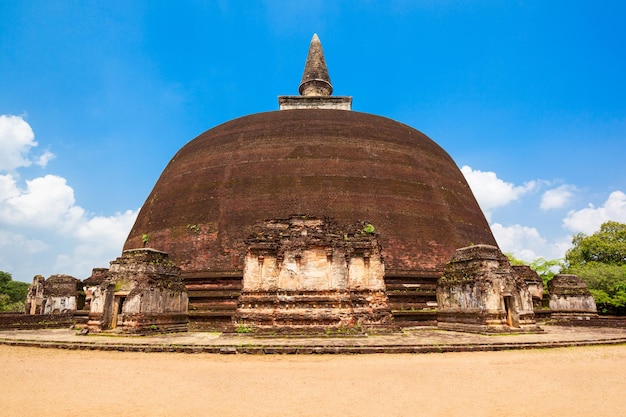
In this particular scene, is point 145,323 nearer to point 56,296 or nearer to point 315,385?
point 315,385

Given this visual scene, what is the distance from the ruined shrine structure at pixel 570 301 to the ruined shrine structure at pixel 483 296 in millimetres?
6234

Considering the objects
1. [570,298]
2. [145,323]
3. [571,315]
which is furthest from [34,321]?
[570,298]

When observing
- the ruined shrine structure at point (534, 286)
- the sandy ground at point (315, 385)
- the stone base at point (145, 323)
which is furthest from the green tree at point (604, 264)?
the stone base at point (145, 323)

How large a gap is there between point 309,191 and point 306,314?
6201 millimetres

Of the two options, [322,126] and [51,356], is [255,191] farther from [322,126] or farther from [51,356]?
[51,356]

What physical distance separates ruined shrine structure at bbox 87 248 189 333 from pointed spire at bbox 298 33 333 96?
56.5ft

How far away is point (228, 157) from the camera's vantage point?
18.5 meters

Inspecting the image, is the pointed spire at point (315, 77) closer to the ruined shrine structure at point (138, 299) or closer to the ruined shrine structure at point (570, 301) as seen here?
the ruined shrine structure at point (138, 299)

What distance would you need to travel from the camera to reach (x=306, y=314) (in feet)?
38.0

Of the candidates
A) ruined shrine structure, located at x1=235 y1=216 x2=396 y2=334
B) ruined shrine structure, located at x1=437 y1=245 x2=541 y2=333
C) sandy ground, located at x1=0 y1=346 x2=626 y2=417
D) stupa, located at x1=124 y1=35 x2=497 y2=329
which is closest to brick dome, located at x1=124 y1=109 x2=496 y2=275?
stupa, located at x1=124 y1=35 x2=497 y2=329

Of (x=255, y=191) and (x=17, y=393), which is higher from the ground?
(x=255, y=191)

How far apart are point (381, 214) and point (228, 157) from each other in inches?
284

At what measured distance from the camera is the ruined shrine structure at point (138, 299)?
12602mm

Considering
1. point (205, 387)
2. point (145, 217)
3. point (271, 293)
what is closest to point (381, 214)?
point (271, 293)
